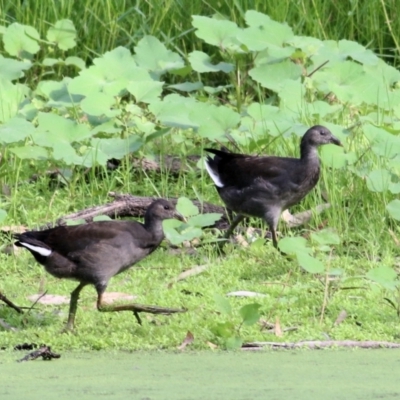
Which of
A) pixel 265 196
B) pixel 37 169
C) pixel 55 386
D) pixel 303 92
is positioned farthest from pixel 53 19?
pixel 55 386

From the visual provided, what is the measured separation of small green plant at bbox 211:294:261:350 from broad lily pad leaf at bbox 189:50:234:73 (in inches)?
143

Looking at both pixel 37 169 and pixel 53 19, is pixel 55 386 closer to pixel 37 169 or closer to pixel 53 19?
pixel 37 169

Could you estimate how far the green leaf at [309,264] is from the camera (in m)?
5.27

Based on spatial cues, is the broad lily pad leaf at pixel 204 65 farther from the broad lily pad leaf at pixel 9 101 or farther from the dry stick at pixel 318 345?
the dry stick at pixel 318 345

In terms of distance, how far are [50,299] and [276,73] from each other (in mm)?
3020

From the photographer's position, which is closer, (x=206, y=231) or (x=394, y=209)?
(x=394, y=209)

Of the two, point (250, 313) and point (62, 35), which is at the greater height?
point (62, 35)

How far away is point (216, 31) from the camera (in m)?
8.29

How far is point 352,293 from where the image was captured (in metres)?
5.74

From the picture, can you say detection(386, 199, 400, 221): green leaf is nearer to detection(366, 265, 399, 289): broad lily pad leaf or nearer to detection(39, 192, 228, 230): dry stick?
detection(366, 265, 399, 289): broad lily pad leaf

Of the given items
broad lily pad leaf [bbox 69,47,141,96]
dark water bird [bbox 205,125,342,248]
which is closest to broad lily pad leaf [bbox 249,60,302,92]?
broad lily pad leaf [bbox 69,47,141,96]

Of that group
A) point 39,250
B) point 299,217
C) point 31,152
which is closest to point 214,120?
point 299,217

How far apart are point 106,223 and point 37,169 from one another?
2.42m

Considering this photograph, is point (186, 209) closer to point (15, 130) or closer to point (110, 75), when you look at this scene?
point (15, 130)
